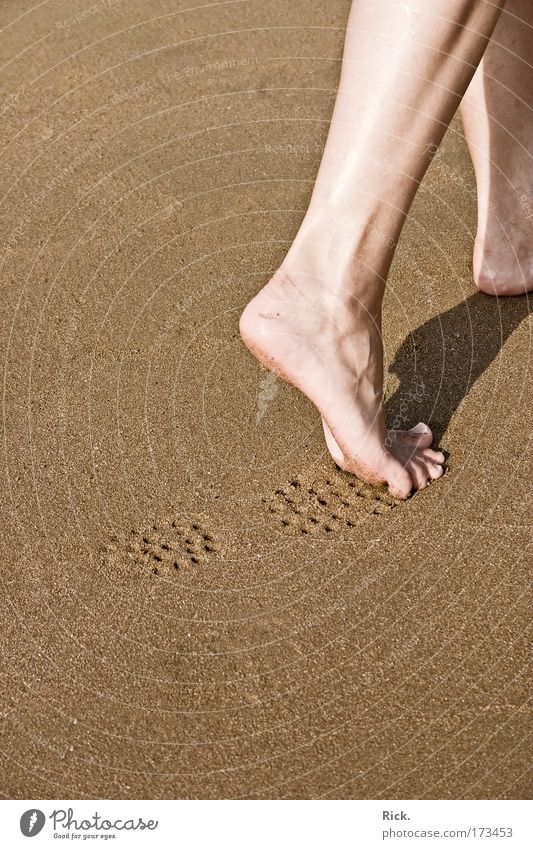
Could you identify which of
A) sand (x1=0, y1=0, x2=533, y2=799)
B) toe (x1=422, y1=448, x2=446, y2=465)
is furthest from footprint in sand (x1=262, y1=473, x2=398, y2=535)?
toe (x1=422, y1=448, x2=446, y2=465)

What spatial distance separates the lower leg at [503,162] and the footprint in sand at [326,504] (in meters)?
0.71

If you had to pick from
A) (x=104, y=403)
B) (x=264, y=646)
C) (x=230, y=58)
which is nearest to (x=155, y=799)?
(x=264, y=646)

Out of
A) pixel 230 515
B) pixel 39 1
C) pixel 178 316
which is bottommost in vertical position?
pixel 230 515

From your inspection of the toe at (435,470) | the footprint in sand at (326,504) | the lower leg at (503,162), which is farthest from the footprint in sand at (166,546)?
the lower leg at (503,162)

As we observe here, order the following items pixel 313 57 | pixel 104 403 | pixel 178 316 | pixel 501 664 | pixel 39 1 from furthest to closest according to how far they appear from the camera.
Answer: pixel 39 1 < pixel 313 57 < pixel 178 316 < pixel 104 403 < pixel 501 664

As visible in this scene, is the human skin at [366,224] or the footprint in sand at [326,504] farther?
the footprint in sand at [326,504]

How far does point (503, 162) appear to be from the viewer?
95.0 inches

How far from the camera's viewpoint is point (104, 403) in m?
2.16

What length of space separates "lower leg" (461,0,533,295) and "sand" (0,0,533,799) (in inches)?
3.0

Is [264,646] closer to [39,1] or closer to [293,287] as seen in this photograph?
[293,287]

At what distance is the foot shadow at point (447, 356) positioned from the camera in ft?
6.94

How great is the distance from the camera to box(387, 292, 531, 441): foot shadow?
6.94 ft

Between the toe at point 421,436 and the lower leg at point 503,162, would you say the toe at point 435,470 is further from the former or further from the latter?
the lower leg at point 503,162

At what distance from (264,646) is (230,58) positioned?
2152mm
